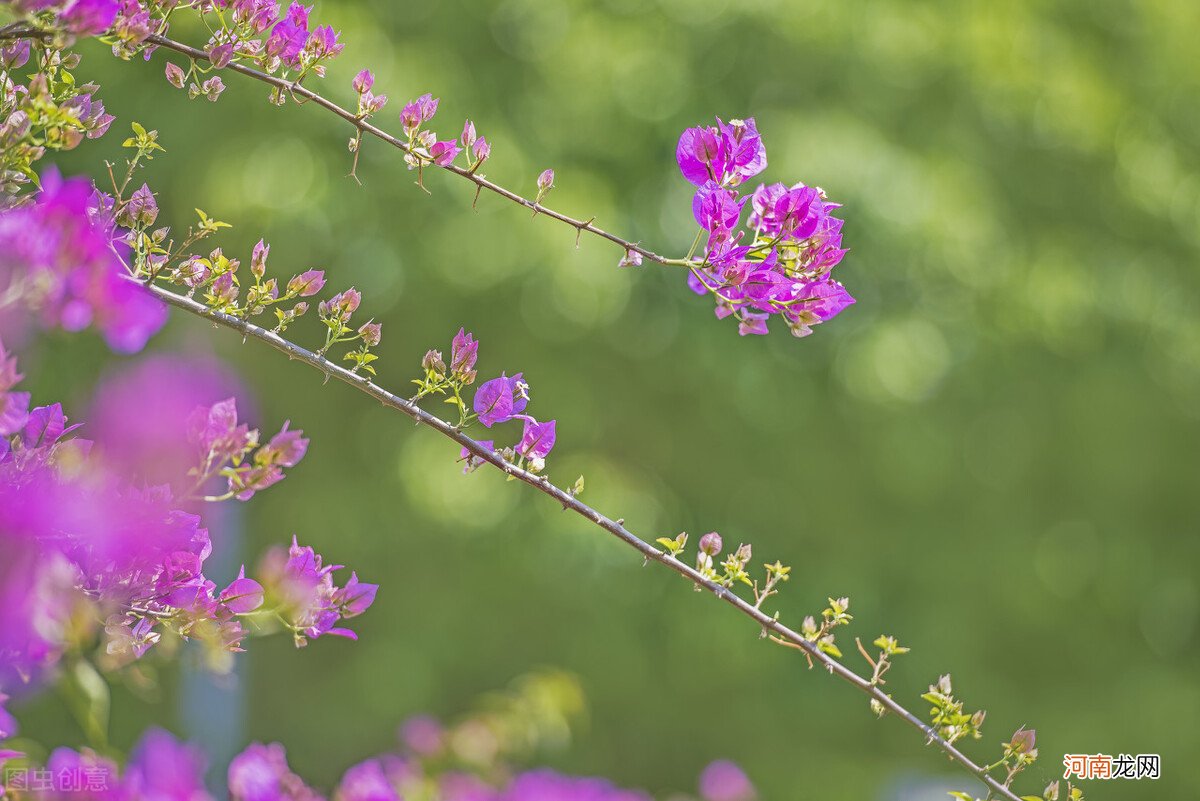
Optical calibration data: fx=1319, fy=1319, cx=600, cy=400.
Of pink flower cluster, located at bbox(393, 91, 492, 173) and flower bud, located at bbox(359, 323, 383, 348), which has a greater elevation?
pink flower cluster, located at bbox(393, 91, 492, 173)

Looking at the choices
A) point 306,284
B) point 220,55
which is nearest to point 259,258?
point 306,284

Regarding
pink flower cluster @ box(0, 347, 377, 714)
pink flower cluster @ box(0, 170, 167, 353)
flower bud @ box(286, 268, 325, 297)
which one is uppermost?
flower bud @ box(286, 268, 325, 297)

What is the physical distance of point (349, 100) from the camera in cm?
443

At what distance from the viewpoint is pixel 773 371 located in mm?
4605

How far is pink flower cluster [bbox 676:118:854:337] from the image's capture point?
2.89 feet

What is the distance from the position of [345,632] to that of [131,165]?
0.35m

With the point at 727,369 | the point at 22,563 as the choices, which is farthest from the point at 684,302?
the point at 22,563

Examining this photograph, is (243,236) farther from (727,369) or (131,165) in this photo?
(131,165)

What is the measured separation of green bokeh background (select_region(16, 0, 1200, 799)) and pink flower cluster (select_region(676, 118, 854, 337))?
11.4ft

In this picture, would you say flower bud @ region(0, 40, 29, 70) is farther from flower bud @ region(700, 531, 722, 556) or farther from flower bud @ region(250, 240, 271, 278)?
flower bud @ region(700, 531, 722, 556)

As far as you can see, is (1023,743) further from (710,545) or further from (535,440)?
(535,440)

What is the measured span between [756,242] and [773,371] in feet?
12.3

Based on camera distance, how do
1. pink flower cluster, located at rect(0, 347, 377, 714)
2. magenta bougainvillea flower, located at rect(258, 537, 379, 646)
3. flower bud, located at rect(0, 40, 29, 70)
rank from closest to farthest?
pink flower cluster, located at rect(0, 347, 377, 714) → magenta bougainvillea flower, located at rect(258, 537, 379, 646) → flower bud, located at rect(0, 40, 29, 70)

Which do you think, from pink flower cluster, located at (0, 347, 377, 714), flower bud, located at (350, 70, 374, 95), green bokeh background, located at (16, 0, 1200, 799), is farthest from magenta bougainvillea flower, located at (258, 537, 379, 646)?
green bokeh background, located at (16, 0, 1200, 799)
